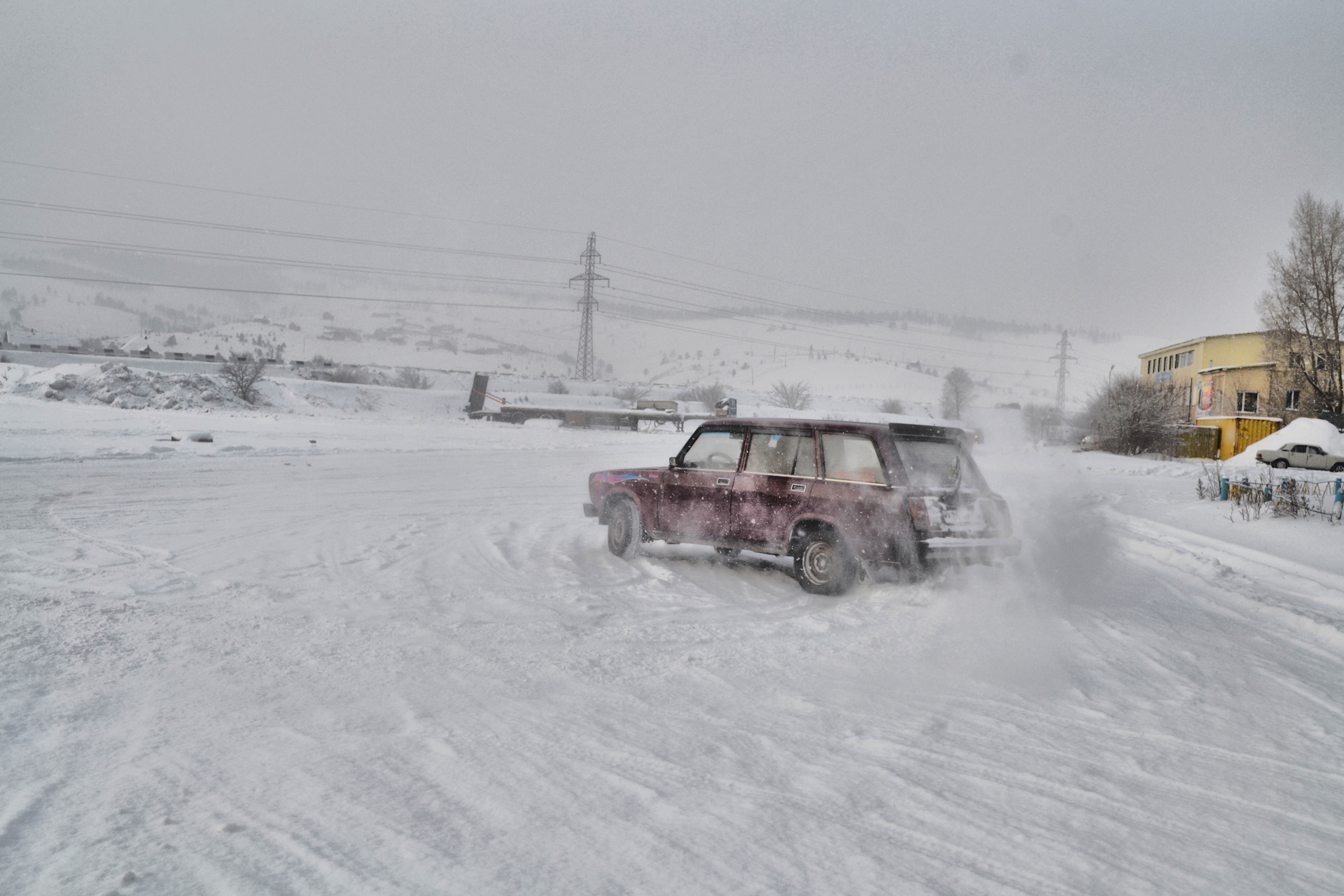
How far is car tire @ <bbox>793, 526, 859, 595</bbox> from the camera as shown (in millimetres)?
7203

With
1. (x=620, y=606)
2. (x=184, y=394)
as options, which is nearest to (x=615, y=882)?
(x=620, y=606)

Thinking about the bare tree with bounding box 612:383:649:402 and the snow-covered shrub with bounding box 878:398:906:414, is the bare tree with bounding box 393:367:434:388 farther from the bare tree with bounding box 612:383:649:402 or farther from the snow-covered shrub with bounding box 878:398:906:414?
the snow-covered shrub with bounding box 878:398:906:414

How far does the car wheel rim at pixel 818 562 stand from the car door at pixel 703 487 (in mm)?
970

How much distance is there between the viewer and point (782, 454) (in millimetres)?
7887

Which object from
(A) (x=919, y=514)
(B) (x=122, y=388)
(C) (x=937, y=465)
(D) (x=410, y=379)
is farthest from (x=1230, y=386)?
(B) (x=122, y=388)

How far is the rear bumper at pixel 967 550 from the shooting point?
6863mm

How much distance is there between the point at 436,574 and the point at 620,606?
2.09 meters

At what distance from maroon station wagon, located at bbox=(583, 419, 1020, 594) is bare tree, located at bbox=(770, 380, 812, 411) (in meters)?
57.5

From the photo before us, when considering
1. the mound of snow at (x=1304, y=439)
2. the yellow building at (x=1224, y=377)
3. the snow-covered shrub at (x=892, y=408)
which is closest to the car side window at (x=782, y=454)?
the mound of snow at (x=1304, y=439)

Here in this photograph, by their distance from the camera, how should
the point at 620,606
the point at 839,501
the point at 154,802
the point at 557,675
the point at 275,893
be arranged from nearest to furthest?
the point at 275,893
the point at 154,802
the point at 557,675
the point at 620,606
the point at 839,501

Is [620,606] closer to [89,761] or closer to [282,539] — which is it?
[89,761]

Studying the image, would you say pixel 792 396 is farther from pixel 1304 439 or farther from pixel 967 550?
pixel 967 550

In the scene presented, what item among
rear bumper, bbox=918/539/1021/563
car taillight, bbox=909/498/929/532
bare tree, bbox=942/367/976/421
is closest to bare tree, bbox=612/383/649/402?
bare tree, bbox=942/367/976/421

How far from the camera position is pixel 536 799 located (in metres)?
3.21
